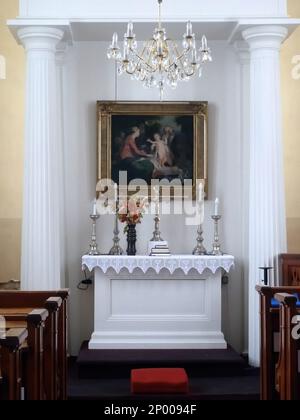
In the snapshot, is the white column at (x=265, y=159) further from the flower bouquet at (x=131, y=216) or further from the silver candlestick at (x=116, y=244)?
the silver candlestick at (x=116, y=244)

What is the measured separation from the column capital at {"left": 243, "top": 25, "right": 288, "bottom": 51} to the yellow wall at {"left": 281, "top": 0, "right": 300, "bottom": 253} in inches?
38.3

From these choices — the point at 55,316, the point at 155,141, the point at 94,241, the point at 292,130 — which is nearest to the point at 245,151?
the point at 292,130

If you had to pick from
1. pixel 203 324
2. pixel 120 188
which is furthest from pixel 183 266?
pixel 120 188

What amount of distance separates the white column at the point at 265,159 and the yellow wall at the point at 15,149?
963mm

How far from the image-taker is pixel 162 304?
9062 millimetres

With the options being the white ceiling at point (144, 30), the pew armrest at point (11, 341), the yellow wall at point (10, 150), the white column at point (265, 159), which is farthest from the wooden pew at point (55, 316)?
the white ceiling at point (144, 30)

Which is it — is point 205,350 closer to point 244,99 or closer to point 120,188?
point 120,188

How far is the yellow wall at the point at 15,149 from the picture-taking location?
970 cm

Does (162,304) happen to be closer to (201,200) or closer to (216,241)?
(216,241)

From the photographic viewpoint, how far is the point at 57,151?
30.1 ft

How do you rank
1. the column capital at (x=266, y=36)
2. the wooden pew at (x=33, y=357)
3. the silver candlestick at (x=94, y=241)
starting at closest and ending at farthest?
the wooden pew at (x=33, y=357) → the column capital at (x=266, y=36) → the silver candlestick at (x=94, y=241)

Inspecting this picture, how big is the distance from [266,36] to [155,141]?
1.97 m

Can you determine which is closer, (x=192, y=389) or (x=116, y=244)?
(x=192, y=389)
